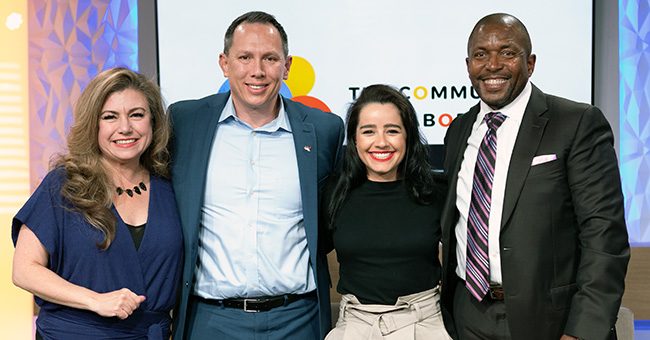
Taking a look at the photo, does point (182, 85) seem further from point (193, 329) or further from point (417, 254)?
point (417, 254)

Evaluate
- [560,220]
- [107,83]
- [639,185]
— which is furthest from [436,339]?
[639,185]

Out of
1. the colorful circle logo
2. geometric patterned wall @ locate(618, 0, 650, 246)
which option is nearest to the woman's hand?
the colorful circle logo

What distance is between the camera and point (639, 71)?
13.7 feet

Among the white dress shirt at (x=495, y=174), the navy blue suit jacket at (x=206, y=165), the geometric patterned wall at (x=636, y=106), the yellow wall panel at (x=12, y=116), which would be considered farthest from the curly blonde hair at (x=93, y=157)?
the geometric patterned wall at (x=636, y=106)

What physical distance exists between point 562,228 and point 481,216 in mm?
255

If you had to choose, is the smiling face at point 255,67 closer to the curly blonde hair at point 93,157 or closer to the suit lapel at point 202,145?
the suit lapel at point 202,145

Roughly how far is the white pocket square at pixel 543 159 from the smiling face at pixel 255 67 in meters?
1.01

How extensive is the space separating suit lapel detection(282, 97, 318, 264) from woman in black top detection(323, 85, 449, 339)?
Answer: 76 mm

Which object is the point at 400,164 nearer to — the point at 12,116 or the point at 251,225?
the point at 251,225

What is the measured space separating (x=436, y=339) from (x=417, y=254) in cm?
30

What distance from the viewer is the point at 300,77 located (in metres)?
4.23

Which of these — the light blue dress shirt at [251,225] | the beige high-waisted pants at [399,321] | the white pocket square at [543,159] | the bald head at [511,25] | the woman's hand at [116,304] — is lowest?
the beige high-waisted pants at [399,321]

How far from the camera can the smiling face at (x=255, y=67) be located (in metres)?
2.72

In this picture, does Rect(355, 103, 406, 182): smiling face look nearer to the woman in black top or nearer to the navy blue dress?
the woman in black top
